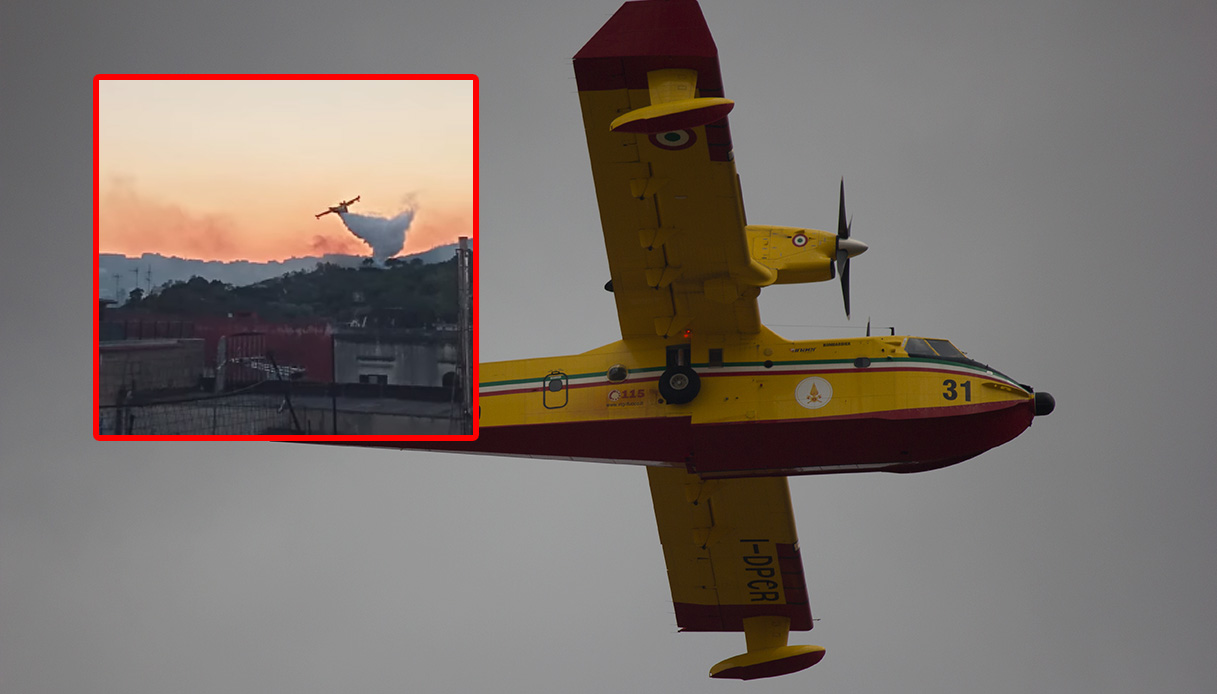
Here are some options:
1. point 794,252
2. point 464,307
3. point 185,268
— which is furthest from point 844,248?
point 185,268

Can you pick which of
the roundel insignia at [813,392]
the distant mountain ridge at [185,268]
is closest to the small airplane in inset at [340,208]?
the distant mountain ridge at [185,268]

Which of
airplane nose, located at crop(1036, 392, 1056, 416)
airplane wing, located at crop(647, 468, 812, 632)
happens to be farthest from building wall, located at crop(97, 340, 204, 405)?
airplane nose, located at crop(1036, 392, 1056, 416)

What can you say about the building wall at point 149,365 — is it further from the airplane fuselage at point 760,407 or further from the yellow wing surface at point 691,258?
the yellow wing surface at point 691,258

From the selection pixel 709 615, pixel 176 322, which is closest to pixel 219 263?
pixel 176 322

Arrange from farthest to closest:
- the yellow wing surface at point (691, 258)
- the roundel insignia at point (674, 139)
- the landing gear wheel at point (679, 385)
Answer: the landing gear wheel at point (679, 385), the roundel insignia at point (674, 139), the yellow wing surface at point (691, 258)

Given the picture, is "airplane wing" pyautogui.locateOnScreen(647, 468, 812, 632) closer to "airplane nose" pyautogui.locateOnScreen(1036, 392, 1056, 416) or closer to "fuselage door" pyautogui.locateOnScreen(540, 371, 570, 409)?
"fuselage door" pyautogui.locateOnScreen(540, 371, 570, 409)

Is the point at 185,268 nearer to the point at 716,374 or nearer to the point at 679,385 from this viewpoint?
the point at 679,385
